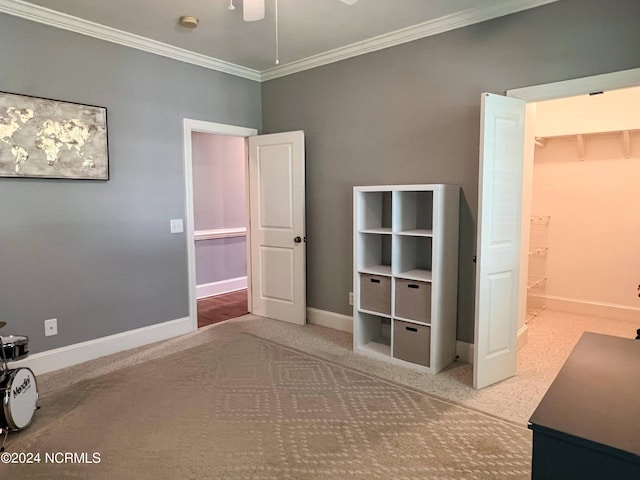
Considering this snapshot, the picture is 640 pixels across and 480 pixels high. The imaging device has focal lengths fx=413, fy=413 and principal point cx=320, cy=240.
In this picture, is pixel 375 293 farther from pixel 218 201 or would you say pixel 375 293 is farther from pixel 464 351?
pixel 218 201

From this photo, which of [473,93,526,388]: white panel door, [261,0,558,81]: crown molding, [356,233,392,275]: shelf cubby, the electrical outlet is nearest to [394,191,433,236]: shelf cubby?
[356,233,392,275]: shelf cubby

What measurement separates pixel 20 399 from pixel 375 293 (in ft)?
8.08

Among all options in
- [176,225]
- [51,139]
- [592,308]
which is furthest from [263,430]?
[592,308]

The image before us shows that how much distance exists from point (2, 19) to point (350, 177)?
2876 mm

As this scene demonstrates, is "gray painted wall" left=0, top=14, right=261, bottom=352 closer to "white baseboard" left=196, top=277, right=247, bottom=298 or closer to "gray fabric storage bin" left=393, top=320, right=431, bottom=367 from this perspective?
"white baseboard" left=196, top=277, right=247, bottom=298

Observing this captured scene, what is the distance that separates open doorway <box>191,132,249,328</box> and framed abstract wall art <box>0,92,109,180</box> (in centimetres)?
219

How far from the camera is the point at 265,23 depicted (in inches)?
127

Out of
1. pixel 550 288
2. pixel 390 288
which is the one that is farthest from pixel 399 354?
pixel 550 288

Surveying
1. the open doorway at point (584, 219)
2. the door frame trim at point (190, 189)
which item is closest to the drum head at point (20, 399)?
the door frame trim at point (190, 189)

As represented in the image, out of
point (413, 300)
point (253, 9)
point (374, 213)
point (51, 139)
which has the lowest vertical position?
point (413, 300)

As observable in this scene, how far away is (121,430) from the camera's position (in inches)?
92.4

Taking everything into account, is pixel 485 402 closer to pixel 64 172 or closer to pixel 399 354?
pixel 399 354

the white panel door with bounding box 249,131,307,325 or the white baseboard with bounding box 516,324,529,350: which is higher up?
the white panel door with bounding box 249,131,307,325

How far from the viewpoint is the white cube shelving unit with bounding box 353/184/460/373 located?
3096 millimetres
